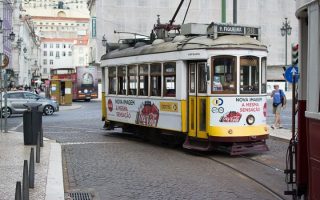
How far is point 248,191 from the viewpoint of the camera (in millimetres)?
9539

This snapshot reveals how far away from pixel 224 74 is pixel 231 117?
3.65 ft

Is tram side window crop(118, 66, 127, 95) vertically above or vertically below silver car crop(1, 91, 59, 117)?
above

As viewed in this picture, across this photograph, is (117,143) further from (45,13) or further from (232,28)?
(45,13)

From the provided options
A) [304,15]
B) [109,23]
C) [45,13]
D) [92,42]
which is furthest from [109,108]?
[45,13]

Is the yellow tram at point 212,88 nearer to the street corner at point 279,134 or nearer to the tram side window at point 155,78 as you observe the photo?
the tram side window at point 155,78

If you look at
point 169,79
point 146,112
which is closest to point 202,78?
point 169,79

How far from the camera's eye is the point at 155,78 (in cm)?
1584

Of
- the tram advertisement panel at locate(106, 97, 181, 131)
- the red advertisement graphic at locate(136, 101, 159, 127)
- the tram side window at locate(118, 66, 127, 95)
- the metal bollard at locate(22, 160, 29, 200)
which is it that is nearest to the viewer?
the metal bollard at locate(22, 160, 29, 200)

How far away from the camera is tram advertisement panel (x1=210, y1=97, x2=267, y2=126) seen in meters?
13.6

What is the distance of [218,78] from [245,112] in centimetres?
109

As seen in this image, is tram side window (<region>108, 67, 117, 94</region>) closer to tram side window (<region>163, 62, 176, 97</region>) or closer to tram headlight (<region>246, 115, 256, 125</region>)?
tram side window (<region>163, 62, 176, 97</region>)

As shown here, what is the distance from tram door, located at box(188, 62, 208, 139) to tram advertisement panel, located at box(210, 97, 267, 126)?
0.85 ft

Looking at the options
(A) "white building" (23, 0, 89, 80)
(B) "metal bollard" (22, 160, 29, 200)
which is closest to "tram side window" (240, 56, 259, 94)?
(B) "metal bollard" (22, 160, 29, 200)

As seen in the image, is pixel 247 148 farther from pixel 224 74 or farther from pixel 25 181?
pixel 25 181
